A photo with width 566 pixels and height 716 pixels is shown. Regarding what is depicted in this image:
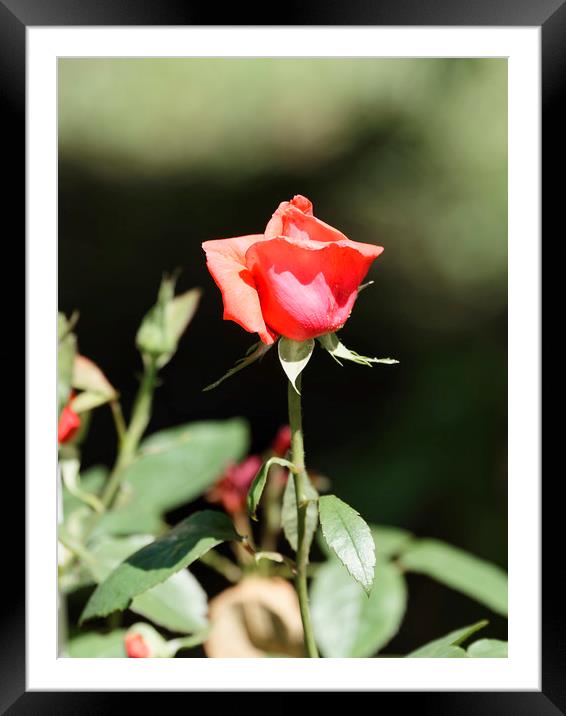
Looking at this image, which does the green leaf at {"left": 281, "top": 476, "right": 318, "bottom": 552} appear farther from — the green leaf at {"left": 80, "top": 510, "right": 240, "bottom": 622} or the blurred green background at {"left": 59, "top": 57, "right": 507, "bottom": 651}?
the blurred green background at {"left": 59, "top": 57, "right": 507, "bottom": 651}

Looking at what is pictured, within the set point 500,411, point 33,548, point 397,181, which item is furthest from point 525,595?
point 397,181

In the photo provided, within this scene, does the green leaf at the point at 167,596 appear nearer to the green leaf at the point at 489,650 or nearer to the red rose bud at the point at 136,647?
Result: the red rose bud at the point at 136,647

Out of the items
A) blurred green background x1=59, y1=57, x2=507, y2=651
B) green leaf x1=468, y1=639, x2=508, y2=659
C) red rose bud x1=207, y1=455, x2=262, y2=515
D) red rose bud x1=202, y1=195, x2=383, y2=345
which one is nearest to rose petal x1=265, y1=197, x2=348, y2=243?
red rose bud x1=202, y1=195, x2=383, y2=345

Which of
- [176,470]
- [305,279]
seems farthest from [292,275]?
[176,470]

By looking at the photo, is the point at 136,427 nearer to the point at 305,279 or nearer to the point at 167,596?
the point at 167,596

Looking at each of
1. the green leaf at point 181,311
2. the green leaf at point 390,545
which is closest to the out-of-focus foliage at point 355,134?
the green leaf at point 390,545
